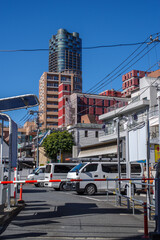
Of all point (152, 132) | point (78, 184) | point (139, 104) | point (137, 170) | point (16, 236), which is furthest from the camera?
point (139, 104)

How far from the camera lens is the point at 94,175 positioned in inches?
812

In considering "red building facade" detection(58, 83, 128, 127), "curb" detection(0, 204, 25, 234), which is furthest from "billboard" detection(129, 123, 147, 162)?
"red building facade" detection(58, 83, 128, 127)

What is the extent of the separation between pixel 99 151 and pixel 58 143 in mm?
12872

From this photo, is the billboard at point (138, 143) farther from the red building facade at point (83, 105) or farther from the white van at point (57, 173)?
the red building facade at point (83, 105)

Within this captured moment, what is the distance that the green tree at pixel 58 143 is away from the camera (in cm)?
5553

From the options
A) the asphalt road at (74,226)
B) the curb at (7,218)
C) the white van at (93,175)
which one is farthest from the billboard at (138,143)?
the white van at (93,175)

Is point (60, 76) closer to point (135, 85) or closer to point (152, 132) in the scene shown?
point (135, 85)

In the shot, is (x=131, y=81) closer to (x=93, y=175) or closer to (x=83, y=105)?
(x=83, y=105)

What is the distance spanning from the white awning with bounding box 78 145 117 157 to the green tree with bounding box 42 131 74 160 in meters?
4.48

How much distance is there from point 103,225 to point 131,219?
1546 mm

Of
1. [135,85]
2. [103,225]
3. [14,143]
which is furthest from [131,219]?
[135,85]

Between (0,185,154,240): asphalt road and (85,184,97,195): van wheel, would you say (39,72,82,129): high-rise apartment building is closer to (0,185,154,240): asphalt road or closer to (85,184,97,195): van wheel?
(85,184,97,195): van wheel

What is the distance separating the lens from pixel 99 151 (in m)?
44.9

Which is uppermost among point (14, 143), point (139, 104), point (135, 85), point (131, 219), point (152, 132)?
point (135, 85)
